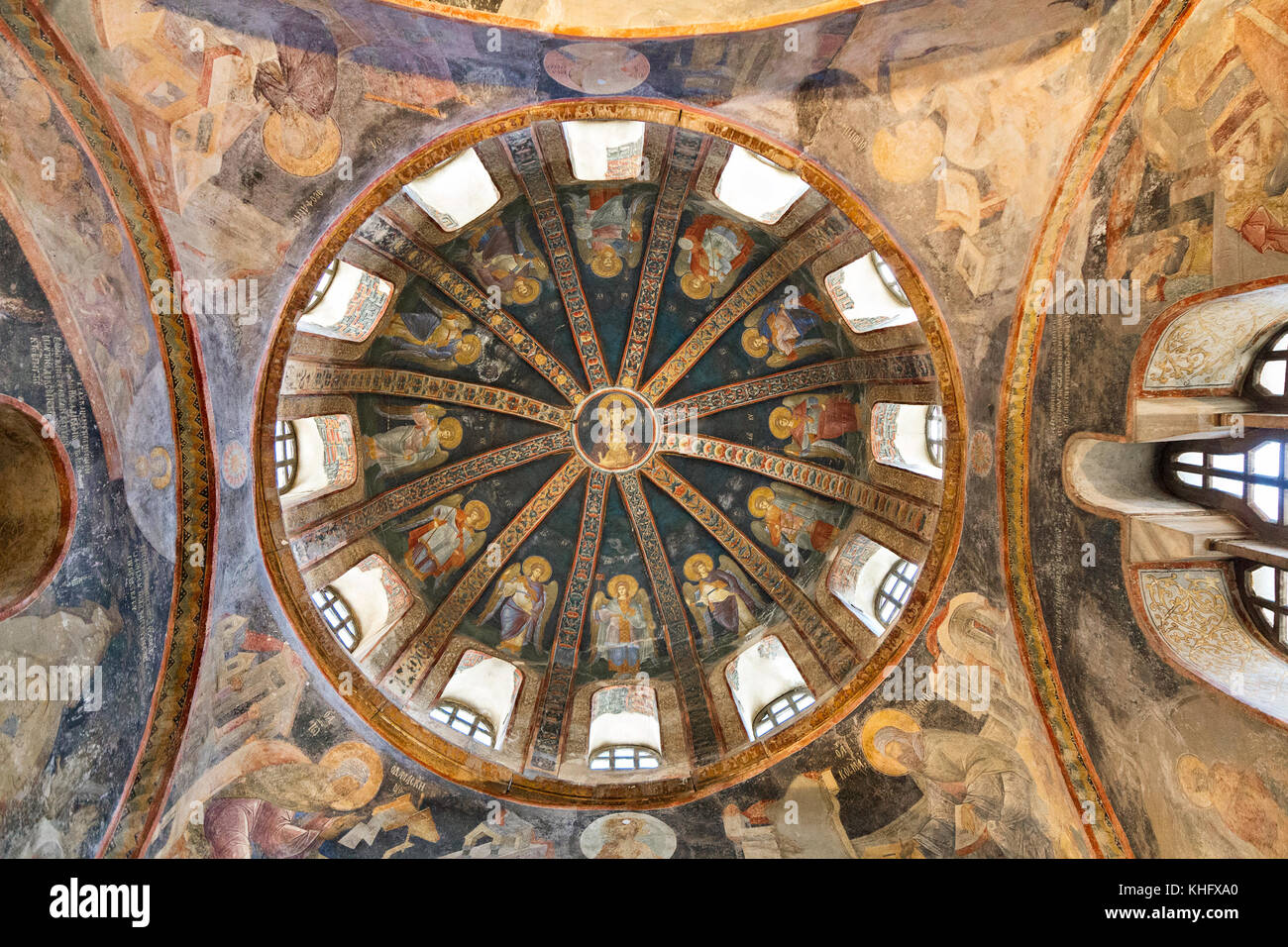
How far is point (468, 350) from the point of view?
1556 cm

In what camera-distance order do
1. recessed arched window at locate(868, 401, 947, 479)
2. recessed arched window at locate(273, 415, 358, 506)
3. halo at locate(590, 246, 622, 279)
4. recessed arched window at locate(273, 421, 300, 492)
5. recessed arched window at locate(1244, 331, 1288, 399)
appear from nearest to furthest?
recessed arched window at locate(1244, 331, 1288, 399)
recessed arched window at locate(273, 421, 300, 492)
recessed arched window at locate(273, 415, 358, 506)
recessed arched window at locate(868, 401, 947, 479)
halo at locate(590, 246, 622, 279)

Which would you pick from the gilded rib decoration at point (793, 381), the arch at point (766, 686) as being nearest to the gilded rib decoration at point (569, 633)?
the gilded rib decoration at point (793, 381)

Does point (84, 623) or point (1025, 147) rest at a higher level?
point (1025, 147)

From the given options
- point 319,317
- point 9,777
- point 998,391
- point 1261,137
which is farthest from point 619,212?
point 9,777

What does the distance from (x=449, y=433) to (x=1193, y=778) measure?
1242 cm

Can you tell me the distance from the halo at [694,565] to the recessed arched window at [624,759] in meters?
3.55

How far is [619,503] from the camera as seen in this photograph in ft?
54.9

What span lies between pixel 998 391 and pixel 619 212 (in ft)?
23.9

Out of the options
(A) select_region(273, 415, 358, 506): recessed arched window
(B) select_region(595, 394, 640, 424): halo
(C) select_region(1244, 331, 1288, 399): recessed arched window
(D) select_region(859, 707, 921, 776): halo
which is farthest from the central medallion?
(C) select_region(1244, 331, 1288, 399): recessed arched window

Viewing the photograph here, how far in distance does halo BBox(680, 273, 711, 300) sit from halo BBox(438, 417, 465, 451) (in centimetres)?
499

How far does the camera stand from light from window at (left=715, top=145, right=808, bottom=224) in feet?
39.1

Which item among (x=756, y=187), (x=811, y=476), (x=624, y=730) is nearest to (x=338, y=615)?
(x=624, y=730)

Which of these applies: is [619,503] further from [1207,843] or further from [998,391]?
[1207,843]

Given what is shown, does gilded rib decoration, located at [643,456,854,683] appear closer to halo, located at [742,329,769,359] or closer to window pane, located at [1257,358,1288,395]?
halo, located at [742,329,769,359]
